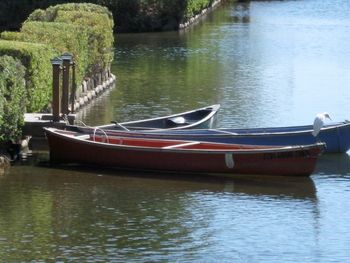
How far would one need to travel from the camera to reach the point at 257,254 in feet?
65.0

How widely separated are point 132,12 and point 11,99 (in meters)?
35.2

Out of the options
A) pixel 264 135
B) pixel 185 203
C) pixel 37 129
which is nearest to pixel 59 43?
pixel 37 129

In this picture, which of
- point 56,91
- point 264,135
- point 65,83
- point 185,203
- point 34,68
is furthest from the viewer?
point 34,68

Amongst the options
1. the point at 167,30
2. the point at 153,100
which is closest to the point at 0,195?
the point at 153,100

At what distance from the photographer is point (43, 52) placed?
29.7 meters

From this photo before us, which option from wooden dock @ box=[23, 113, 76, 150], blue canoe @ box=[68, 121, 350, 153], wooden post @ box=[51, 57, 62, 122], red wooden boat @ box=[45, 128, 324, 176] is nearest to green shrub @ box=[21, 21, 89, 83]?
wooden post @ box=[51, 57, 62, 122]

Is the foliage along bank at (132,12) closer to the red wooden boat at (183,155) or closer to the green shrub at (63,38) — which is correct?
the green shrub at (63,38)

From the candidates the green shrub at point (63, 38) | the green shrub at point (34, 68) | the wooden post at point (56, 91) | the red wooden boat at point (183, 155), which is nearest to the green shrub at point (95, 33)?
the green shrub at point (63, 38)

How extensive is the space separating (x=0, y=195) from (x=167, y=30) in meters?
38.4

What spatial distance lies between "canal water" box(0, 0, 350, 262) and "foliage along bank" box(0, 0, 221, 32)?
19639mm

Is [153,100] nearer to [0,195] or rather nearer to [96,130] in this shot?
[96,130]

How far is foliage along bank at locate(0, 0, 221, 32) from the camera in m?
60.4

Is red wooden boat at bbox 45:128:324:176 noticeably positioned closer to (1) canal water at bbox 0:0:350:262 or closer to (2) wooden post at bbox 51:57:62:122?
(1) canal water at bbox 0:0:350:262

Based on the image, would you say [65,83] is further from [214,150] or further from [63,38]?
[214,150]
